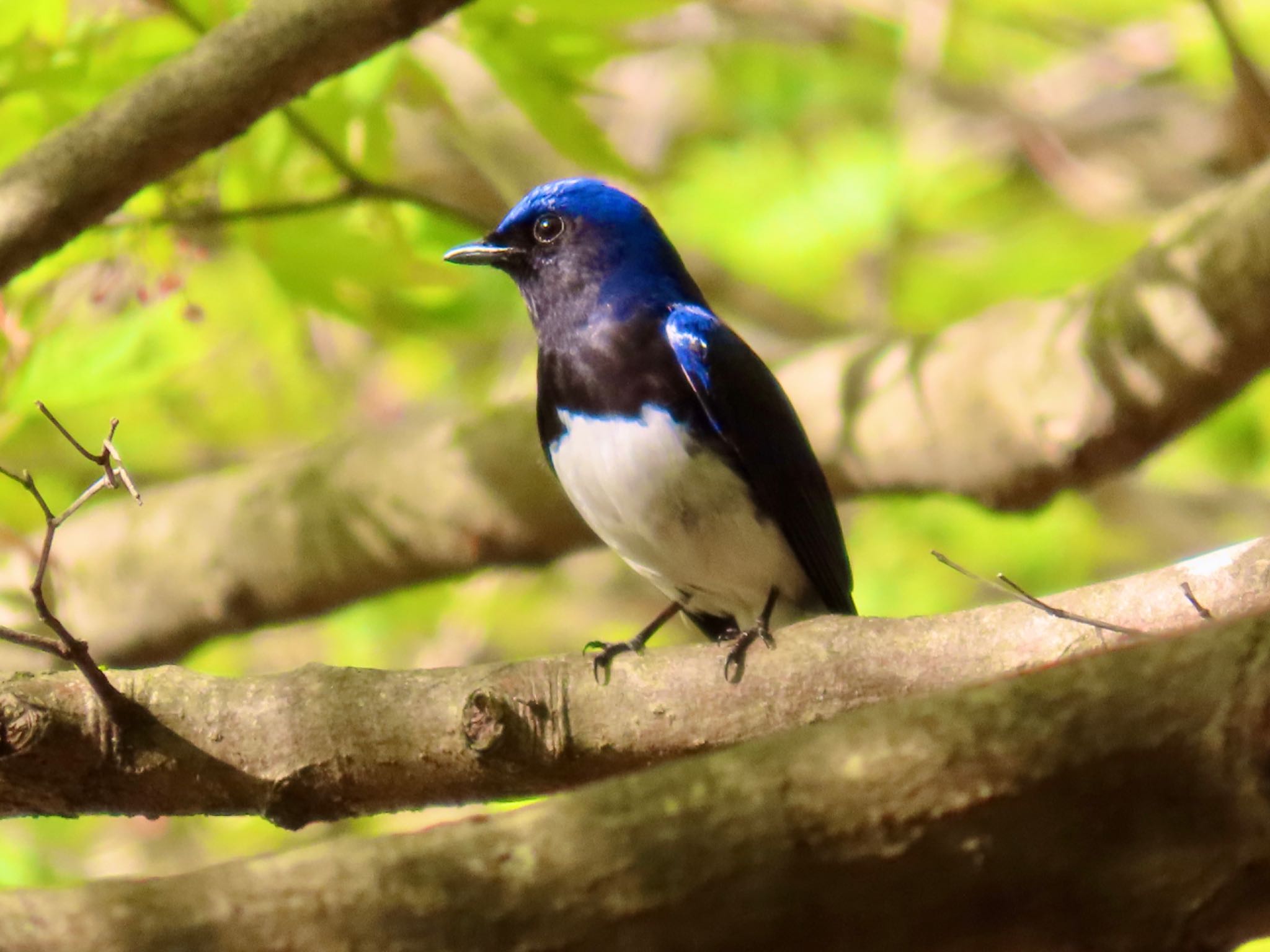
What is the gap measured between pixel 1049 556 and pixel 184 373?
334cm

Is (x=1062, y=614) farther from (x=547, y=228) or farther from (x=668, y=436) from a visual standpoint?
(x=547, y=228)

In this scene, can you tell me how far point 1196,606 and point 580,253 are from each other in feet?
7.70

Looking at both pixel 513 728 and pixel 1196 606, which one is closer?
pixel 1196 606

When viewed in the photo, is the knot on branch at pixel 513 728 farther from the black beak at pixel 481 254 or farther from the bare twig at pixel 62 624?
the black beak at pixel 481 254

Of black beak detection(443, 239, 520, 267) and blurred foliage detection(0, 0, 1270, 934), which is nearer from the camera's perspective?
blurred foliage detection(0, 0, 1270, 934)

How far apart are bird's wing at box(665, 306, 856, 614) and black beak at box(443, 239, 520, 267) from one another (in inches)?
21.6

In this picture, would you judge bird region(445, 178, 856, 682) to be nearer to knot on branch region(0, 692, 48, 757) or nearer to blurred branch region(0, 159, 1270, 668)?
blurred branch region(0, 159, 1270, 668)

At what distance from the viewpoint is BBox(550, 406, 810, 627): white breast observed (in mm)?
3781

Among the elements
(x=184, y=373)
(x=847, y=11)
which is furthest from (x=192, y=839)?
(x=847, y=11)

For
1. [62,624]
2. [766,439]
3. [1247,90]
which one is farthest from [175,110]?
[1247,90]

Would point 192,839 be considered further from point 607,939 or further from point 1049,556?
point 607,939

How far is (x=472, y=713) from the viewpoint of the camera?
2.66 m

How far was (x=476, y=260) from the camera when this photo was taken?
4.41 meters

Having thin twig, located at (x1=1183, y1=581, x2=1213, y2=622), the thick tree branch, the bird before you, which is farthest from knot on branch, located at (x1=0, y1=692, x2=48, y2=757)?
the thick tree branch
